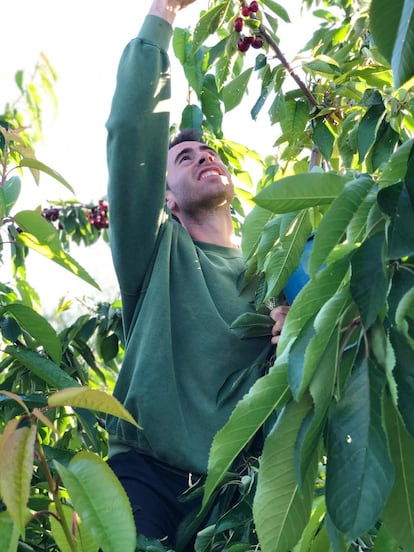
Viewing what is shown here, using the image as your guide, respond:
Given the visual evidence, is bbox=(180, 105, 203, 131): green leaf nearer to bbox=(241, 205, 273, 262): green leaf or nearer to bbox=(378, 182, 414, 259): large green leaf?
bbox=(241, 205, 273, 262): green leaf

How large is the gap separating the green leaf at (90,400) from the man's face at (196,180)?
166cm

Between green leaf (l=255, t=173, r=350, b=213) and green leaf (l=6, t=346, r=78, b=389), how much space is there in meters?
0.62

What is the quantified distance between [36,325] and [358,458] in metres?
0.90

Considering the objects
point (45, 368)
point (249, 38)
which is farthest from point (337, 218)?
point (249, 38)

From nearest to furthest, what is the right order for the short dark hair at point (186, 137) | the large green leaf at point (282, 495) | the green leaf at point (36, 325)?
1. the large green leaf at point (282, 495)
2. the green leaf at point (36, 325)
3. the short dark hair at point (186, 137)

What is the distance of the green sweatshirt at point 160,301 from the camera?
2090 mm

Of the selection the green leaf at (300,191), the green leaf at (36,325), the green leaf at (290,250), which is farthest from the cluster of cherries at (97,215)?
the green leaf at (300,191)

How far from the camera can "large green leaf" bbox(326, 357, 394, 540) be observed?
0.93 m

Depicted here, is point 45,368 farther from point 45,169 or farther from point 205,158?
point 205,158

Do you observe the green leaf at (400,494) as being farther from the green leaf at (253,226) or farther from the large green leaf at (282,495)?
the green leaf at (253,226)

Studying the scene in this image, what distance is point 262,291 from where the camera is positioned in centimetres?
205

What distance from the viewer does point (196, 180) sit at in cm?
265

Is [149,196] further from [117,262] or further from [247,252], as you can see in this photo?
[247,252]

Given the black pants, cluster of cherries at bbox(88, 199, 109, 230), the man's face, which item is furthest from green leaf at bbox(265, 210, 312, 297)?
cluster of cherries at bbox(88, 199, 109, 230)
